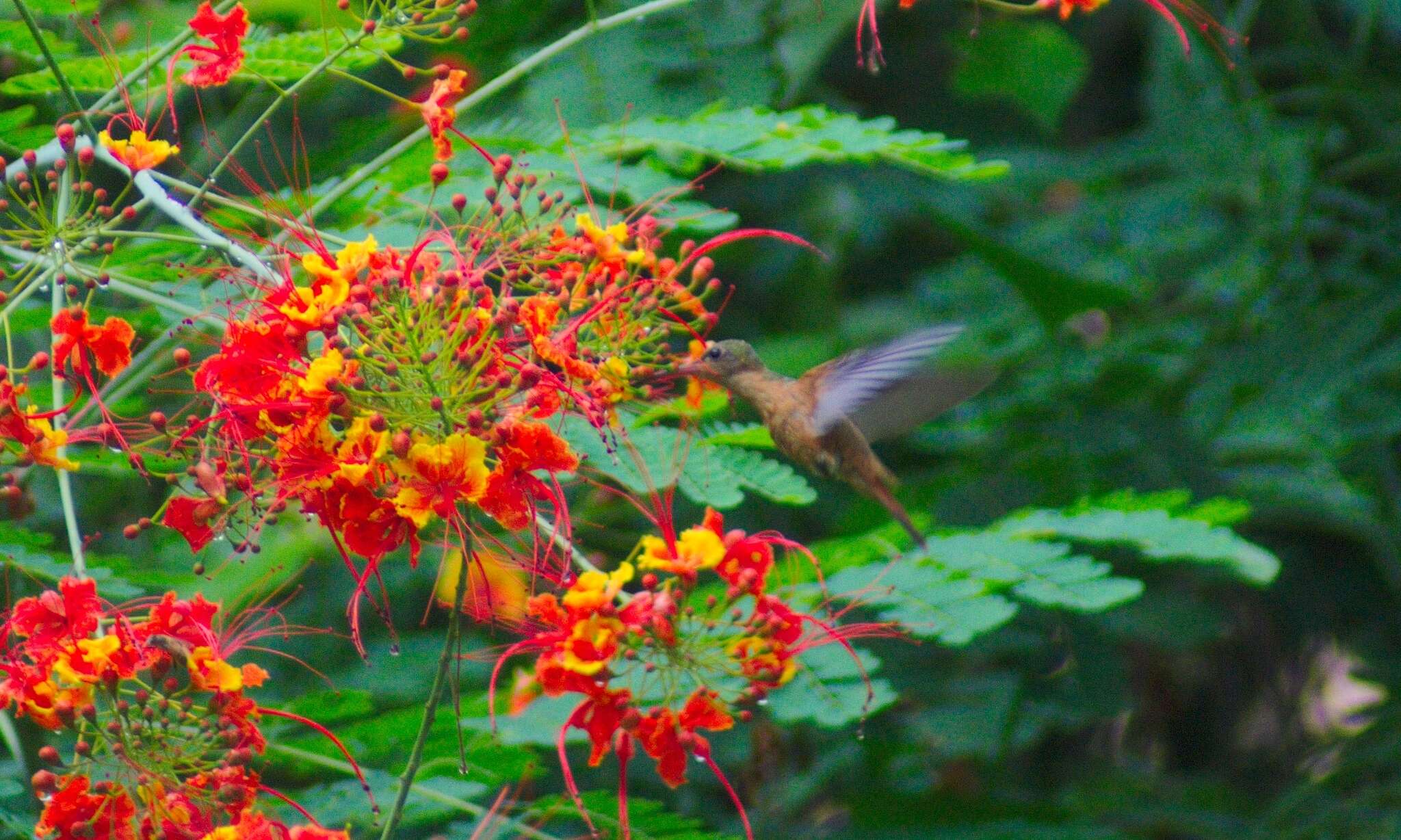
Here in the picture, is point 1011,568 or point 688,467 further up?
point 688,467

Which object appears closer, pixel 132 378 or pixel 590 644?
pixel 590 644

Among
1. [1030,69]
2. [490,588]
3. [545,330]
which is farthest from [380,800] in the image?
[1030,69]

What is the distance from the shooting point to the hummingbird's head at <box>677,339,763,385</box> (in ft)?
8.59

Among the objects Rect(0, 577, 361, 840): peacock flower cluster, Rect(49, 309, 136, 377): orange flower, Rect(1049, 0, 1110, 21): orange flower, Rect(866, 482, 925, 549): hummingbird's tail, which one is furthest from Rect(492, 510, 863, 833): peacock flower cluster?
Rect(1049, 0, 1110, 21): orange flower

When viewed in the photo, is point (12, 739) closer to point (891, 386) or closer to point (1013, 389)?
point (891, 386)

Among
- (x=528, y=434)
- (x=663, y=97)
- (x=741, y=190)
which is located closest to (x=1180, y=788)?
(x=741, y=190)

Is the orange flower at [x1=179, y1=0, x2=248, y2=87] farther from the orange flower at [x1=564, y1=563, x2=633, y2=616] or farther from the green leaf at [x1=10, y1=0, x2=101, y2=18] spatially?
the orange flower at [x1=564, y1=563, x2=633, y2=616]

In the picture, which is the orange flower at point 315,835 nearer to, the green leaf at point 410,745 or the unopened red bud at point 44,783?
the unopened red bud at point 44,783

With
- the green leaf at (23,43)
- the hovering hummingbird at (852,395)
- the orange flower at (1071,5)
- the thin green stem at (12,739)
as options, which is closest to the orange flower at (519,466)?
the hovering hummingbird at (852,395)

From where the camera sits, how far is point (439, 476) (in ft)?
6.22

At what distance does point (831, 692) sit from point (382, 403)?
1106 mm

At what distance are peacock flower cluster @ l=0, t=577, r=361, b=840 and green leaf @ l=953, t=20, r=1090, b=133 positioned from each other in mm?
3789

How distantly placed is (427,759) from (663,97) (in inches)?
78.1

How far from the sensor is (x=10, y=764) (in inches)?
92.5
